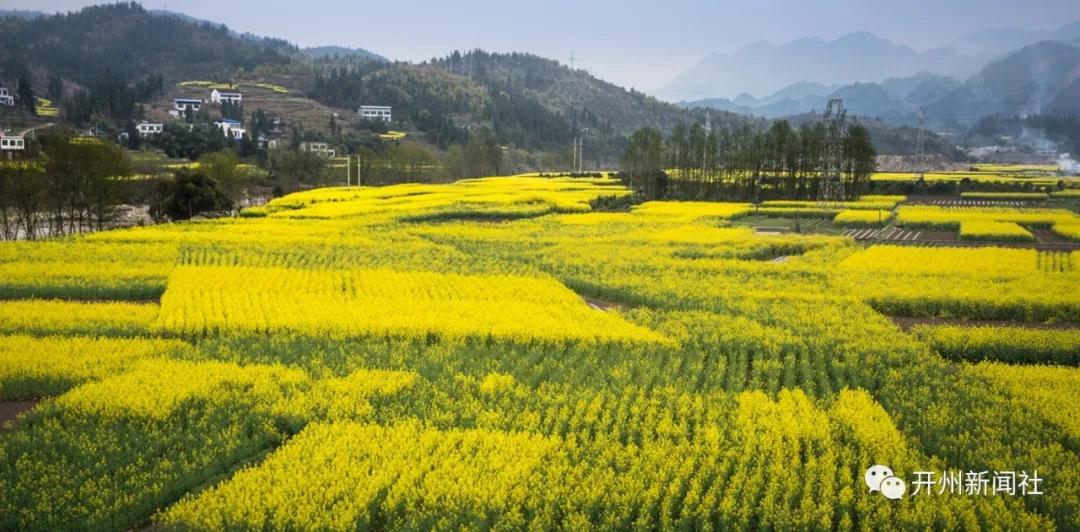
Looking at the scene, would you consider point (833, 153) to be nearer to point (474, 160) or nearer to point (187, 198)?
point (187, 198)

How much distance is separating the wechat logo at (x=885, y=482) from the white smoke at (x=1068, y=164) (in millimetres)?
123707

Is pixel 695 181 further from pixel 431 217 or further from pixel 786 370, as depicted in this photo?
pixel 786 370

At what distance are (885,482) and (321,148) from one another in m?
108

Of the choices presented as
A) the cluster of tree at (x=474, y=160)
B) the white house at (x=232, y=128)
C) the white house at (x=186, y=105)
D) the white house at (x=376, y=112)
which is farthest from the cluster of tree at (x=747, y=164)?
the white house at (x=186, y=105)

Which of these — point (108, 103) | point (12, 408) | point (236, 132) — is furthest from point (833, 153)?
point (108, 103)

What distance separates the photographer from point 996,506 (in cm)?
1008

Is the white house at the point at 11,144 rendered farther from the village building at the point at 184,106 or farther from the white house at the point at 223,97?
the white house at the point at 223,97

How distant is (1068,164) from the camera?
135250 mm

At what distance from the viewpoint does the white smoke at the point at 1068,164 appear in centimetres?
11847

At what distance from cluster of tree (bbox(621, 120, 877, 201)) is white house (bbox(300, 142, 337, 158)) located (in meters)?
47.3

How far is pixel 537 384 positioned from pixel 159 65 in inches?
8082

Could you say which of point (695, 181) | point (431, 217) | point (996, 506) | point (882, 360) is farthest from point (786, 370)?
point (695, 181)

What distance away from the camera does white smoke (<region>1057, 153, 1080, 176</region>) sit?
118m

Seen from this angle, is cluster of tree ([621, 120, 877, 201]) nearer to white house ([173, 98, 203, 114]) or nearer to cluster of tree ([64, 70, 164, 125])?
cluster of tree ([64, 70, 164, 125])
